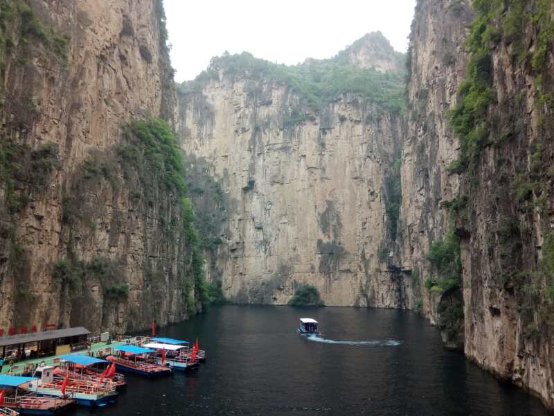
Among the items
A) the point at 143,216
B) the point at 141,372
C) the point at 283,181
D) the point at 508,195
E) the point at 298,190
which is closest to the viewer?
the point at 508,195

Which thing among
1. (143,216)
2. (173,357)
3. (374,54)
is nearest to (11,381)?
(173,357)

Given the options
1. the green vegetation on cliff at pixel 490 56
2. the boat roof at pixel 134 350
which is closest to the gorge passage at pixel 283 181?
the green vegetation on cliff at pixel 490 56

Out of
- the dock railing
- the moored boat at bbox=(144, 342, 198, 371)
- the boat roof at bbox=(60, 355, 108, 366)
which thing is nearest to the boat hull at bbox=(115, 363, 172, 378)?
the moored boat at bbox=(144, 342, 198, 371)

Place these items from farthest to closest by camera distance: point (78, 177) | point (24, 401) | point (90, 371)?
point (78, 177)
point (90, 371)
point (24, 401)

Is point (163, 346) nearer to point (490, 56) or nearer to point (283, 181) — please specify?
point (490, 56)

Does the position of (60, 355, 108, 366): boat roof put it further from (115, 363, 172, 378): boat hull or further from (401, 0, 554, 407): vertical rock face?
(401, 0, 554, 407): vertical rock face

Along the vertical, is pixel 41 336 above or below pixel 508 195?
below

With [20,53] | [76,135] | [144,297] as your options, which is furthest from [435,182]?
[20,53]

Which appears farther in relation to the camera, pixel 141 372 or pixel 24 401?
pixel 141 372
